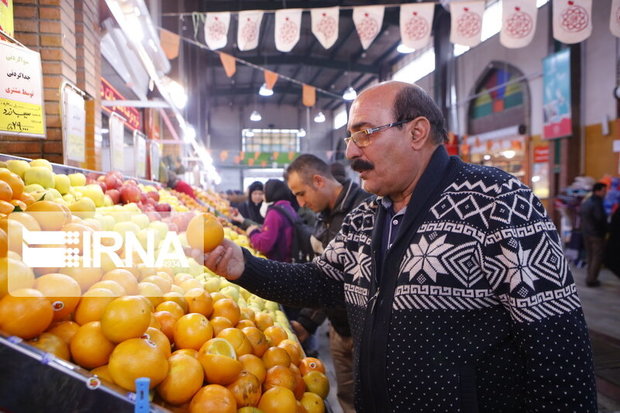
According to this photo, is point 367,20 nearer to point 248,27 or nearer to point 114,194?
point 248,27

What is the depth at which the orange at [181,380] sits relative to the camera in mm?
1070

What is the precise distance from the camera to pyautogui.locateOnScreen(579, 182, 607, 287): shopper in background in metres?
7.37

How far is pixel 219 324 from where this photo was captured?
148cm

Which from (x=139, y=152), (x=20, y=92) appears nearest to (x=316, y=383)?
(x=20, y=92)

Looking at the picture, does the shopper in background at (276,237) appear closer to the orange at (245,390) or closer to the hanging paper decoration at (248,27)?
the orange at (245,390)

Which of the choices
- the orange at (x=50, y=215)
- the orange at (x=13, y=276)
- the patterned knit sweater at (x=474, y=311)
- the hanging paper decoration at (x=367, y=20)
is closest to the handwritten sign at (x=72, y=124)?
the orange at (x=50, y=215)

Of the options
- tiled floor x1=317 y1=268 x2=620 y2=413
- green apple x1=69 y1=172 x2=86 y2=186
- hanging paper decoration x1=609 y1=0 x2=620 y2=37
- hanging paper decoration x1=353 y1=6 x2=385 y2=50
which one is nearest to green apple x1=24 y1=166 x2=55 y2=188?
green apple x1=69 y1=172 x2=86 y2=186

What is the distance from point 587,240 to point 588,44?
523cm

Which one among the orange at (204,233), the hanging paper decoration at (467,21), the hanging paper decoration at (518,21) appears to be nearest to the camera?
the orange at (204,233)

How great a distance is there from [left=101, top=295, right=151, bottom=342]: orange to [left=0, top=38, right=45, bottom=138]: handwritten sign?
2.01 meters

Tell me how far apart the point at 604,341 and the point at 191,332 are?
5156 mm

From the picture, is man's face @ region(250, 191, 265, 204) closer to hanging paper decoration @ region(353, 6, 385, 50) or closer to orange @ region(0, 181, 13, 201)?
hanging paper decoration @ region(353, 6, 385, 50)

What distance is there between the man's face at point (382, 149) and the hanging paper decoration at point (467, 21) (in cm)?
551

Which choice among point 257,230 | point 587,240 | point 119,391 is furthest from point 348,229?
point 587,240
